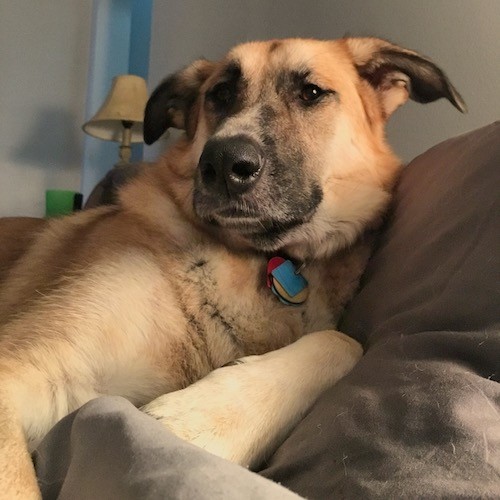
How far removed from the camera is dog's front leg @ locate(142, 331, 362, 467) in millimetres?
758

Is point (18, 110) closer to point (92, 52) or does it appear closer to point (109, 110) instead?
point (92, 52)

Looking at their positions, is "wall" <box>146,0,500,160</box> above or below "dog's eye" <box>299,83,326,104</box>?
above

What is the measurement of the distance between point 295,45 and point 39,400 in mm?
944

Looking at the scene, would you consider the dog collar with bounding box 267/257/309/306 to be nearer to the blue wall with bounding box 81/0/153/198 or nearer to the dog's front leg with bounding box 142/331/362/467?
the dog's front leg with bounding box 142/331/362/467

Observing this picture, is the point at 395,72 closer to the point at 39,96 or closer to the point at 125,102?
the point at 125,102

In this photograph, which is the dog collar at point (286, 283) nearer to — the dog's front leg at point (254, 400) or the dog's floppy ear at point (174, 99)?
the dog's front leg at point (254, 400)

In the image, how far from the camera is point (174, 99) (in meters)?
1.52

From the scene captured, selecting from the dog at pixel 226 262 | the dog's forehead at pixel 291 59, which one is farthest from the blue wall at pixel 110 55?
the dog's forehead at pixel 291 59

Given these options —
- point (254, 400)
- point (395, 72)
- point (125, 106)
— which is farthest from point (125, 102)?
point (254, 400)

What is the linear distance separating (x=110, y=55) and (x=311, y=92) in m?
3.74

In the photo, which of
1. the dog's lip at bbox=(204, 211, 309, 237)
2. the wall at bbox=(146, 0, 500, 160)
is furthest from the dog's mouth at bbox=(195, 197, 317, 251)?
the wall at bbox=(146, 0, 500, 160)

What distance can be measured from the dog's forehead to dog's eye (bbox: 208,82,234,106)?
6 cm

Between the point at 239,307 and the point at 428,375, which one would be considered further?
the point at 239,307

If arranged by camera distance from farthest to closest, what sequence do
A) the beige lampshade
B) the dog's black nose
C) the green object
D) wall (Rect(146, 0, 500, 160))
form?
1. the green object
2. the beige lampshade
3. wall (Rect(146, 0, 500, 160))
4. the dog's black nose
